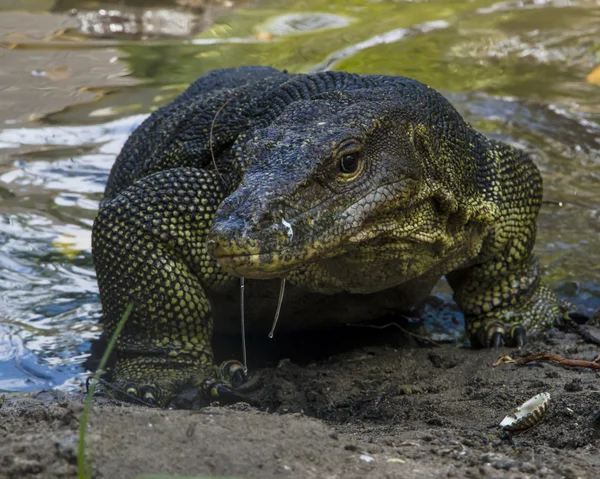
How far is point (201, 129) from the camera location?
636cm

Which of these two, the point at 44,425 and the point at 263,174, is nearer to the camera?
the point at 44,425

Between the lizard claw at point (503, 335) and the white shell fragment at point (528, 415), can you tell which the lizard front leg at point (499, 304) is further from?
the white shell fragment at point (528, 415)

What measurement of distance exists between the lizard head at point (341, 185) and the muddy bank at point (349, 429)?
75cm

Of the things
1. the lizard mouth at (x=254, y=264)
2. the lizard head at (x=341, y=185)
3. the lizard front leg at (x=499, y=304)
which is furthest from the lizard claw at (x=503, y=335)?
the lizard mouth at (x=254, y=264)

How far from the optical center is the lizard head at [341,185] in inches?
169

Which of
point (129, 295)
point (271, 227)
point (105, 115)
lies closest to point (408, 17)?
point (105, 115)

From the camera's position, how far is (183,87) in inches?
491

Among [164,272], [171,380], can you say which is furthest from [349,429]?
[164,272]

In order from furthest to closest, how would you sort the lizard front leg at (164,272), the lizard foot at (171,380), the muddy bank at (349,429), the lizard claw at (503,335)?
the lizard claw at (503,335) < the lizard front leg at (164,272) < the lizard foot at (171,380) < the muddy bank at (349,429)

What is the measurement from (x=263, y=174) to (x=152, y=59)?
32.2 feet

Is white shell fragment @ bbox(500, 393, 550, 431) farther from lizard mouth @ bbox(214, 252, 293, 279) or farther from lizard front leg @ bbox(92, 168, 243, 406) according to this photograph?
lizard front leg @ bbox(92, 168, 243, 406)

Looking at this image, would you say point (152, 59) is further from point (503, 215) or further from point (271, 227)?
point (271, 227)

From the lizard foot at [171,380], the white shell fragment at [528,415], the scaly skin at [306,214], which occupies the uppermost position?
the scaly skin at [306,214]

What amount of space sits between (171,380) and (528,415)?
213cm
